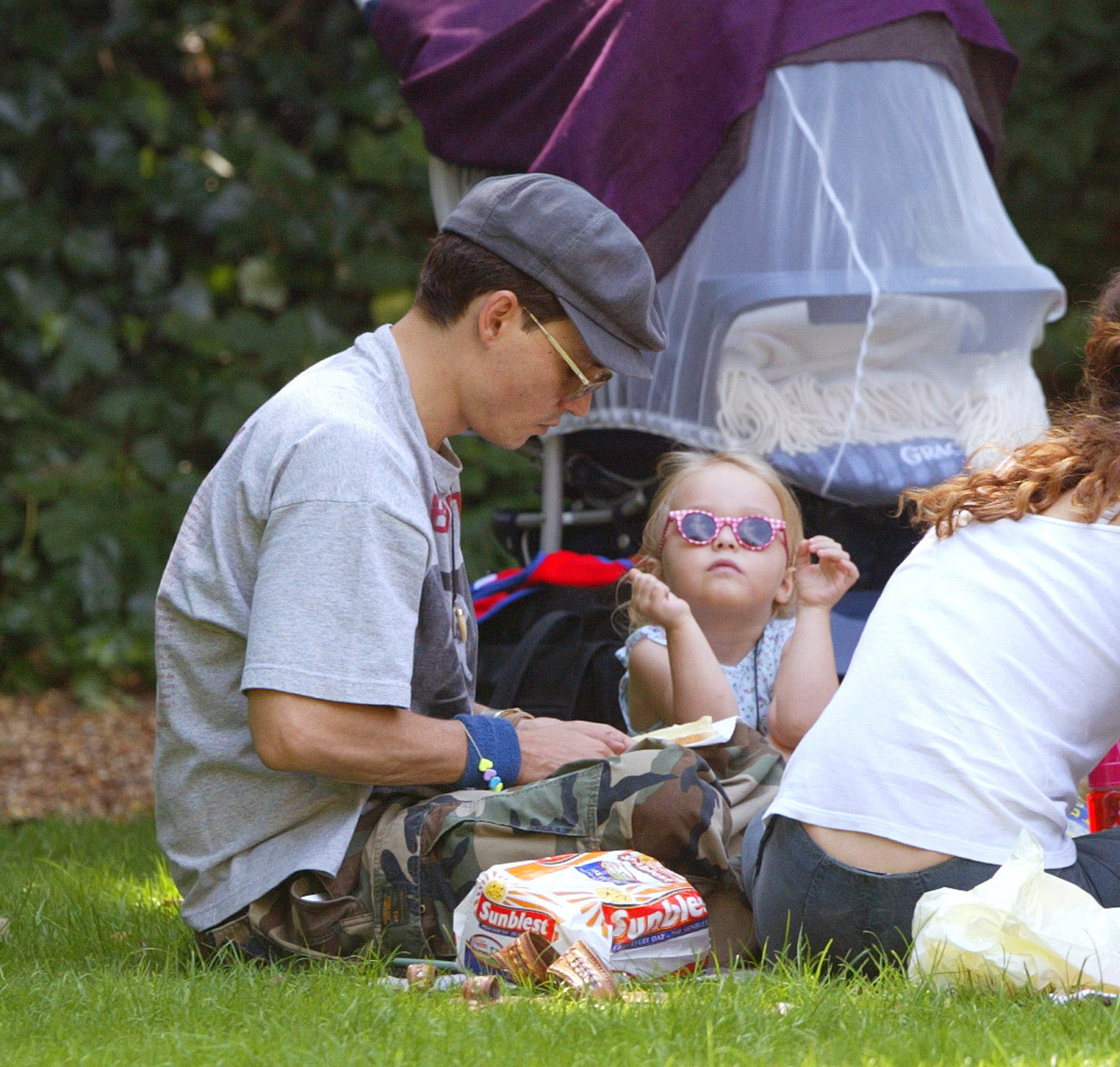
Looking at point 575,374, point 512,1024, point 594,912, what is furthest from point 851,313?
point 512,1024

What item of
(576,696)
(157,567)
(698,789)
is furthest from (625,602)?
(157,567)

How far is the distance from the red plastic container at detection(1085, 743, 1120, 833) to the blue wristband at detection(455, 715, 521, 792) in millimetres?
888

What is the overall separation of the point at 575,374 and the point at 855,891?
2.77 ft

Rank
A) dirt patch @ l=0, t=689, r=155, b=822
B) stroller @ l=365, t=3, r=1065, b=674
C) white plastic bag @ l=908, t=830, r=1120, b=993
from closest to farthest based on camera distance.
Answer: white plastic bag @ l=908, t=830, r=1120, b=993 < stroller @ l=365, t=3, r=1065, b=674 < dirt patch @ l=0, t=689, r=155, b=822

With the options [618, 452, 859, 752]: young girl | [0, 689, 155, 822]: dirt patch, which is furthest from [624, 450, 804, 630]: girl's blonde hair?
[0, 689, 155, 822]: dirt patch

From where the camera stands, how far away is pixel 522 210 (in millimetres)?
2244

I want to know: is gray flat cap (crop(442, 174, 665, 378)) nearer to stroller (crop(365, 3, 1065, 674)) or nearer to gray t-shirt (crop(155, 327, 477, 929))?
gray t-shirt (crop(155, 327, 477, 929))

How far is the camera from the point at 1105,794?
2566 mm

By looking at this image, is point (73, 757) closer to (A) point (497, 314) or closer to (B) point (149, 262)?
(B) point (149, 262)

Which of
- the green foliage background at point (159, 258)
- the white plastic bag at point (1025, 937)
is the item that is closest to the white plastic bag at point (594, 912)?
the white plastic bag at point (1025, 937)

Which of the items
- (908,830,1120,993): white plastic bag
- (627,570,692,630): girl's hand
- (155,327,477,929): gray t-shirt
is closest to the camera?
(908,830,1120,993): white plastic bag

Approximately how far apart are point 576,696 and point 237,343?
292cm

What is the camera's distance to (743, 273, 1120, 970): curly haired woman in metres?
1.91

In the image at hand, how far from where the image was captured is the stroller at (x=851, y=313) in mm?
3260
